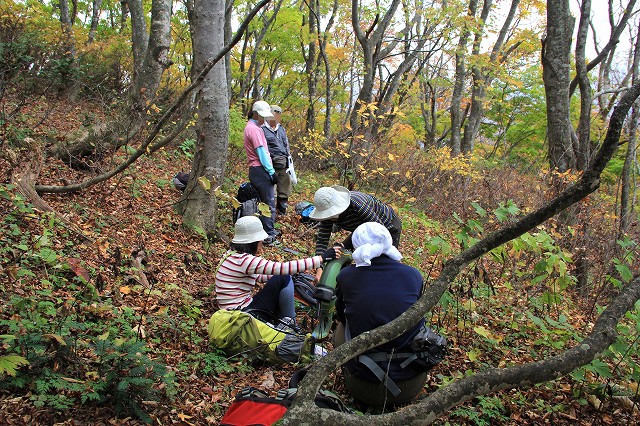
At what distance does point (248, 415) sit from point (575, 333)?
3115mm

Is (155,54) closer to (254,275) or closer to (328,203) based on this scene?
(328,203)

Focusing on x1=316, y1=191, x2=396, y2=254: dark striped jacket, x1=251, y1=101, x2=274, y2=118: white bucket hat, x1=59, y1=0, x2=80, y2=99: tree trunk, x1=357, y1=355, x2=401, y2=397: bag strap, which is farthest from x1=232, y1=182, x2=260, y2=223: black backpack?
x1=59, y1=0, x2=80, y2=99: tree trunk

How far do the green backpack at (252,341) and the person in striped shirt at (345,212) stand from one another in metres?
1.14

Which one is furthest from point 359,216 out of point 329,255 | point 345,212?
point 329,255

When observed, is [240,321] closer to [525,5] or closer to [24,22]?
[24,22]

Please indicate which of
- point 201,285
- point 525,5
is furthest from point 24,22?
point 525,5

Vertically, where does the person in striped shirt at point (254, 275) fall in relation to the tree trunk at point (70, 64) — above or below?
below

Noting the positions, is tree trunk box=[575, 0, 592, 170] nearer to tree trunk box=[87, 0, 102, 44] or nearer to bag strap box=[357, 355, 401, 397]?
bag strap box=[357, 355, 401, 397]

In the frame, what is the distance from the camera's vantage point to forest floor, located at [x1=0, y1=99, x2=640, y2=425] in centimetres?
298

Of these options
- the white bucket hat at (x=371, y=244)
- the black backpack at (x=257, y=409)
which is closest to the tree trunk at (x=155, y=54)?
the white bucket hat at (x=371, y=244)

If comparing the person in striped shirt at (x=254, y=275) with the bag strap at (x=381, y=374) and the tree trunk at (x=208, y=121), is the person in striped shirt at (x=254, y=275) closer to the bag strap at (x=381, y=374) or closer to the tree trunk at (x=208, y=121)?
the bag strap at (x=381, y=374)

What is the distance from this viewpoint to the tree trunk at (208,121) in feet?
18.0

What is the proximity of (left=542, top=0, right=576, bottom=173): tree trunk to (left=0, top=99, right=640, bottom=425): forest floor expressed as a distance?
7.94 ft

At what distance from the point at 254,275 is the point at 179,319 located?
76 centimetres
